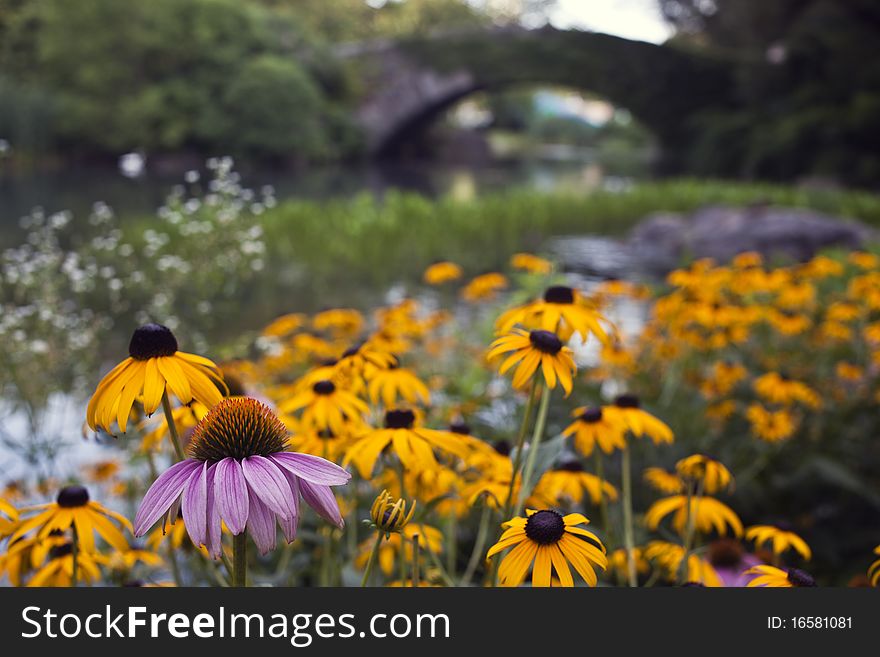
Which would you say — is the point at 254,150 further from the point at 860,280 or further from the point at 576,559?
the point at 576,559

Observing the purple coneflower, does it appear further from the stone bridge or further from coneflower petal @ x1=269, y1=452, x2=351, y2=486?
the stone bridge

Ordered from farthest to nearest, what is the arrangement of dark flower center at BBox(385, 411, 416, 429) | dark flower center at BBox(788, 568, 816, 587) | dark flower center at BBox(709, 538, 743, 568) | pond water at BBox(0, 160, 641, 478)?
pond water at BBox(0, 160, 641, 478)
dark flower center at BBox(709, 538, 743, 568)
dark flower center at BBox(385, 411, 416, 429)
dark flower center at BBox(788, 568, 816, 587)

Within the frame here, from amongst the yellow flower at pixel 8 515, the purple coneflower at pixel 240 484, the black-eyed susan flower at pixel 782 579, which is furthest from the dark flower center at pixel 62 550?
the black-eyed susan flower at pixel 782 579

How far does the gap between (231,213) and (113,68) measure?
22912 mm

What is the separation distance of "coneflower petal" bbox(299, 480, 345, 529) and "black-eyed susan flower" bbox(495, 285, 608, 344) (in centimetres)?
64

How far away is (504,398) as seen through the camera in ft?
9.30

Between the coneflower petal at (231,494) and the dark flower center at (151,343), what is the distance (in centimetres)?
23

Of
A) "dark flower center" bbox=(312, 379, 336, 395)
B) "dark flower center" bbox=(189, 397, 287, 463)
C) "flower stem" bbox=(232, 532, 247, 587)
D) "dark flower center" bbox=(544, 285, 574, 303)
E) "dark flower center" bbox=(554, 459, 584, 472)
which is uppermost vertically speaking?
"dark flower center" bbox=(544, 285, 574, 303)

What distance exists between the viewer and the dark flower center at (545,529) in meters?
1.04

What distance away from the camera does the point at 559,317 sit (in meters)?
1.56

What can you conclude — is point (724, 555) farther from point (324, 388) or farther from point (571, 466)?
point (324, 388)

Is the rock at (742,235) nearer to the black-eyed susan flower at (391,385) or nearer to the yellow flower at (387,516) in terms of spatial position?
the black-eyed susan flower at (391,385)

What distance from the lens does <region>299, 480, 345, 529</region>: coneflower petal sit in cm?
88

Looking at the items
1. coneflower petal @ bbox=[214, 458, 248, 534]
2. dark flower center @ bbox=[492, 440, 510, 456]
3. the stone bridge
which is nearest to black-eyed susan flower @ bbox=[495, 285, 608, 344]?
dark flower center @ bbox=[492, 440, 510, 456]
